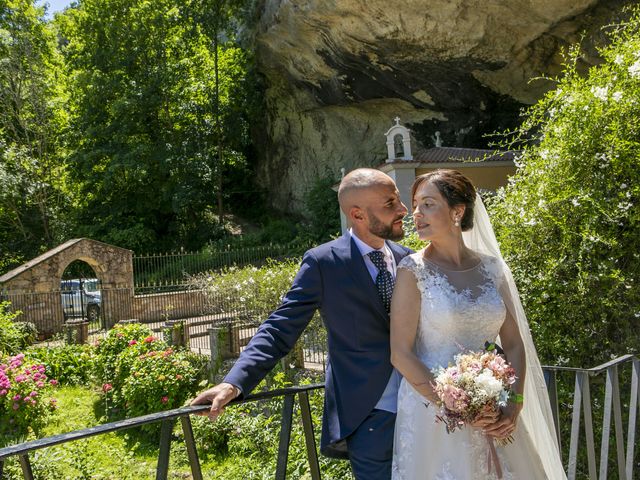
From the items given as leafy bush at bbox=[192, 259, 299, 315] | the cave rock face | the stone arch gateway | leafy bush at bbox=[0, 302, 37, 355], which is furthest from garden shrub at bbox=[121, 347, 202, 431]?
the cave rock face

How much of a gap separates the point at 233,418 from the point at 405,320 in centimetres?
716

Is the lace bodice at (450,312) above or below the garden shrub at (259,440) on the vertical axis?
above

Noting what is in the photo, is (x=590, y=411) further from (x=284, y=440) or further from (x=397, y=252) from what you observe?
(x=284, y=440)

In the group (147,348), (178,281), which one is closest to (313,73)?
(178,281)

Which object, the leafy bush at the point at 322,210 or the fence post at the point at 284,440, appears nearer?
the fence post at the point at 284,440

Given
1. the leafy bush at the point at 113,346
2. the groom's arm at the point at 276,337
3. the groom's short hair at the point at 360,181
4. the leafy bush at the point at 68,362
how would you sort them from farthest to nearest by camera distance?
the leafy bush at the point at 68,362 < the leafy bush at the point at 113,346 < the groom's short hair at the point at 360,181 < the groom's arm at the point at 276,337

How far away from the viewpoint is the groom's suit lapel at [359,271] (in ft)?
7.42

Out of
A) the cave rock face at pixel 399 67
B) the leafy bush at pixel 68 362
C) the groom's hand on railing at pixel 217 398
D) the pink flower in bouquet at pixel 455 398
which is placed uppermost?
the cave rock face at pixel 399 67

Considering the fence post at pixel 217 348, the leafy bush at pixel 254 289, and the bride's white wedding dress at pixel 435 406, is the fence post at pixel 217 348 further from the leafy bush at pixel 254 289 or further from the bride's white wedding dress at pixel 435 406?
the bride's white wedding dress at pixel 435 406

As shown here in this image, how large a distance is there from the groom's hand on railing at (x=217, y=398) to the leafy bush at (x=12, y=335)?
12.3 metres

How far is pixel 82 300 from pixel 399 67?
13.7 meters

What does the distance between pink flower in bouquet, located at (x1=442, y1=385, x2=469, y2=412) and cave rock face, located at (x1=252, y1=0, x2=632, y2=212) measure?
1655 centimetres

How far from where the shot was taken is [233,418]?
8719 millimetres

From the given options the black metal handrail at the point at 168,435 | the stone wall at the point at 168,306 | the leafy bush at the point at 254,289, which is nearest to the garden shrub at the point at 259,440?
the leafy bush at the point at 254,289
